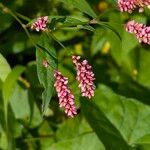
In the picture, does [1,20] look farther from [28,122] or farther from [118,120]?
[118,120]

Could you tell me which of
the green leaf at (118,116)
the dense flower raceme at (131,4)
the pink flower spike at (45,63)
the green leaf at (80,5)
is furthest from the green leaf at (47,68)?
the green leaf at (118,116)

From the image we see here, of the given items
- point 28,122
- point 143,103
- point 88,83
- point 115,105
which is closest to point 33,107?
point 28,122

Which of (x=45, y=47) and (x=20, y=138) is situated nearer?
(x=45, y=47)

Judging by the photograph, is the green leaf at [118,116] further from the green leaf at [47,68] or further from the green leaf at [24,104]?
the green leaf at [47,68]

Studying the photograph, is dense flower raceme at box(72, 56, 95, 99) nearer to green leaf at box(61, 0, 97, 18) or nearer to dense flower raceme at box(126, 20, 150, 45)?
dense flower raceme at box(126, 20, 150, 45)

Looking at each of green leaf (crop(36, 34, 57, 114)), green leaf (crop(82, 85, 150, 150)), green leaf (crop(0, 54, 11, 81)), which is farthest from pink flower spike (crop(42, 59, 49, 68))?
green leaf (crop(82, 85, 150, 150))

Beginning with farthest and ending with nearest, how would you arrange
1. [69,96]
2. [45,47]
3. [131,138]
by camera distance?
1. [131,138]
2. [45,47]
3. [69,96]
